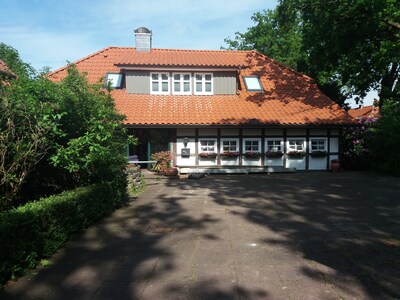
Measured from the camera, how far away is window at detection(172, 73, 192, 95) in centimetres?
1822

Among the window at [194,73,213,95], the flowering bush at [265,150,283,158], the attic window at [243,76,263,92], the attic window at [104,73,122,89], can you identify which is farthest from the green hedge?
the attic window at [243,76,263,92]

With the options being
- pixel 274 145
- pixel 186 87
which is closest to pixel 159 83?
pixel 186 87

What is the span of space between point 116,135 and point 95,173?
1.41m

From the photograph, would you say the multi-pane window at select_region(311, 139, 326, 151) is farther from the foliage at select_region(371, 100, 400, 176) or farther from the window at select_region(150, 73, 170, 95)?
the window at select_region(150, 73, 170, 95)

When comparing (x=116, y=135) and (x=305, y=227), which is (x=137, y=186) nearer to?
(x=116, y=135)

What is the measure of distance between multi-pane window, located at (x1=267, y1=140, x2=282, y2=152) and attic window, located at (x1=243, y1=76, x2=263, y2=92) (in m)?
3.55

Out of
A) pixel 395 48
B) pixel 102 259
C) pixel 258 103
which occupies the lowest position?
pixel 102 259

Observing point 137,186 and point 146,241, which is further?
point 137,186

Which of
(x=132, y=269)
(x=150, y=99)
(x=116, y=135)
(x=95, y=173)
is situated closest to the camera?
(x=132, y=269)

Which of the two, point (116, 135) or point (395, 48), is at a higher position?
point (395, 48)

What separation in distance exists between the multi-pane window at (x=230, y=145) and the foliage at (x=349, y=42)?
24.5 ft

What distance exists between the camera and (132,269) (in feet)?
15.1

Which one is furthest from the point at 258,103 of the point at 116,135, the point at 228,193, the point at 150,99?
the point at 116,135

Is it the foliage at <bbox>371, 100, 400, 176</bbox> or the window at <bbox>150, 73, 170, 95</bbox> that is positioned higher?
the window at <bbox>150, 73, 170, 95</bbox>
